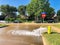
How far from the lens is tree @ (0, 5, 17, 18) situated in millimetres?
78812

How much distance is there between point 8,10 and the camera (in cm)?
8156

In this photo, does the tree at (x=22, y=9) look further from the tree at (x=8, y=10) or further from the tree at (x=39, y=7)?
the tree at (x=39, y=7)

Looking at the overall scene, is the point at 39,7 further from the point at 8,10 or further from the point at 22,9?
the point at 8,10

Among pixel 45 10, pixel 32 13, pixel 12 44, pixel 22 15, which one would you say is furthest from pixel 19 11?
pixel 12 44

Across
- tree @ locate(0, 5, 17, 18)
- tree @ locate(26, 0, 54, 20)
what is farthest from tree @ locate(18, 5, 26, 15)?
tree @ locate(26, 0, 54, 20)

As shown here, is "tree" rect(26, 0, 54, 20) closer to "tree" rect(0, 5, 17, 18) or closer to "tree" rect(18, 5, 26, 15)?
"tree" rect(18, 5, 26, 15)

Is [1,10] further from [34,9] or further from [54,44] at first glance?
[54,44]

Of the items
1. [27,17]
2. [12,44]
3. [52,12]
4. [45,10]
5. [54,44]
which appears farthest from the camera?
[27,17]

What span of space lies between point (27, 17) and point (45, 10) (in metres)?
13.5

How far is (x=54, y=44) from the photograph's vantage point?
33.3ft

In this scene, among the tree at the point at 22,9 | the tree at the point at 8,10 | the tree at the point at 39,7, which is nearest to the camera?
the tree at the point at 39,7

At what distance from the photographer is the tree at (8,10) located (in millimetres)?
78812

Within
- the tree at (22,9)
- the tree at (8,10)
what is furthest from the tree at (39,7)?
the tree at (8,10)

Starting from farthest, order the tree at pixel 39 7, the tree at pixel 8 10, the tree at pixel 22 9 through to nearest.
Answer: the tree at pixel 8 10 → the tree at pixel 22 9 → the tree at pixel 39 7
